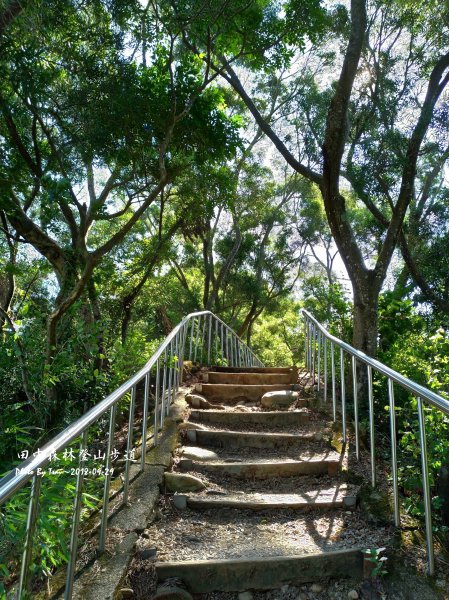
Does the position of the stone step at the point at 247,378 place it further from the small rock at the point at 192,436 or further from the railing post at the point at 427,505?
the railing post at the point at 427,505

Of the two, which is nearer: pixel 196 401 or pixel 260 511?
pixel 260 511

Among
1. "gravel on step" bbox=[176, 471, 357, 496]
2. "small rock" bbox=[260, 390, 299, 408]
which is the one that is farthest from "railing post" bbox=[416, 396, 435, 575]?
"small rock" bbox=[260, 390, 299, 408]

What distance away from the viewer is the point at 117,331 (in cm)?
726

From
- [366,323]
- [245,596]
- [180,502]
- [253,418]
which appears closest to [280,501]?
[180,502]

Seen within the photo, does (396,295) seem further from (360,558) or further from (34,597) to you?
(34,597)

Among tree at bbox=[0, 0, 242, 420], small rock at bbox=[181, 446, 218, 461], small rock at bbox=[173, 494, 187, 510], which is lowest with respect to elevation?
small rock at bbox=[173, 494, 187, 510]

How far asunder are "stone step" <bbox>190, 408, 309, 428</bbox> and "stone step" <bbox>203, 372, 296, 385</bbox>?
1338mm

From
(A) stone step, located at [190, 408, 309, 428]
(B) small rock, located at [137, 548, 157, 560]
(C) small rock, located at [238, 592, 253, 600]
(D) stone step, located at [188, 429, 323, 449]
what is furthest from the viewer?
(A) stone step, located at [190, 408, 309, 428]

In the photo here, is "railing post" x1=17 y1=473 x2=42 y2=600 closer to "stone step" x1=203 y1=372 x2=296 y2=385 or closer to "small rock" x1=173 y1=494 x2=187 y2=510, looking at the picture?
"small rock" x1=173 y1=494 x2=187 y2=510

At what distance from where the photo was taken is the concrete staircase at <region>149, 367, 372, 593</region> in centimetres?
229

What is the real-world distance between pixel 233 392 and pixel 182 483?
2.30 meters

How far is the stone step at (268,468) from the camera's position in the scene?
346 cm

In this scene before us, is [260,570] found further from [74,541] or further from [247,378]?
[247,378]

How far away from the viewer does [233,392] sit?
546cm
